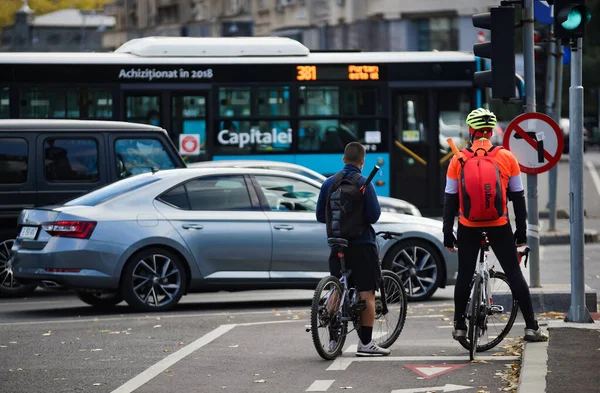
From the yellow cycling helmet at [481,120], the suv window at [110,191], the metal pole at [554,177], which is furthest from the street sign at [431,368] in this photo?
the metal pole at [554,177]

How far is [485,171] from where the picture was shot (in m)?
9.78

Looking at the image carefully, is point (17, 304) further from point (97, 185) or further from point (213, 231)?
point (213, 231)

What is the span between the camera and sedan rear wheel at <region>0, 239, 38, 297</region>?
1565 centimetres

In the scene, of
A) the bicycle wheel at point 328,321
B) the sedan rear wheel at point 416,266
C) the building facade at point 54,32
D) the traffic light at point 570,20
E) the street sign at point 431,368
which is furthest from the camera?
the building facade at point 54,32

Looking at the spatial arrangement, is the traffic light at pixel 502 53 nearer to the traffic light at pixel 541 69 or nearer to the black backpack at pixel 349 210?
the black backpack at pixel 349 210

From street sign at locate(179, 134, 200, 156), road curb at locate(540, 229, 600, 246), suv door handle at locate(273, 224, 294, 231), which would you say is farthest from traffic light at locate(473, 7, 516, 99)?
street sign at locate(179, 134, 200, 156)

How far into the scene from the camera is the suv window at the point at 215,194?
46.6ft

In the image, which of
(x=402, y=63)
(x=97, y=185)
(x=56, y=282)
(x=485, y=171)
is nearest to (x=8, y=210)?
(x=97, y=185)

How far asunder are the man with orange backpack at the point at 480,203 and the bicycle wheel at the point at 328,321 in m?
0.84

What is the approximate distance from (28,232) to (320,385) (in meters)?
5.57

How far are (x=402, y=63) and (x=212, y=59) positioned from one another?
3171 millimetres

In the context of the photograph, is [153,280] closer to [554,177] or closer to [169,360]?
[169,360]

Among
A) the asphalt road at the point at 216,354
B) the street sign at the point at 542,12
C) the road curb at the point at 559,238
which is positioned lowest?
the road curb at the point at 559,238

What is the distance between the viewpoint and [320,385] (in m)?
9.10
